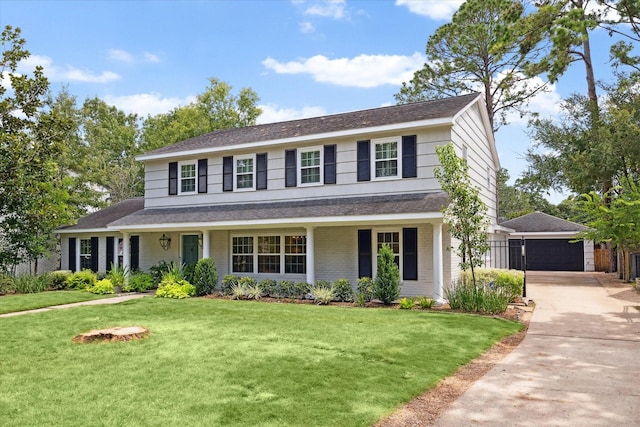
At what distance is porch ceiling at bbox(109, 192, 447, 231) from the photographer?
1369 cm

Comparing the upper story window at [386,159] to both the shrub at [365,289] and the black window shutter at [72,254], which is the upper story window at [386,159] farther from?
the black window shutter at [72,254]

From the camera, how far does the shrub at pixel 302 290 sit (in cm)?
1538

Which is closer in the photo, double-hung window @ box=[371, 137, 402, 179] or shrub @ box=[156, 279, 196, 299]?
double-hung window @ box=[371, 137, 402, 179]

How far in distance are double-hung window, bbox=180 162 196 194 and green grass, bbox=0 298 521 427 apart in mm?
8518

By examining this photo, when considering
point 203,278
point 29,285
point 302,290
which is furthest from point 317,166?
point 29,285

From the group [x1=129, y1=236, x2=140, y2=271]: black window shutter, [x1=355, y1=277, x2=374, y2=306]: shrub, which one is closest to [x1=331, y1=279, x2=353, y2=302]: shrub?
[x1=355, y1=277, x2=374, y2=306]: shrub

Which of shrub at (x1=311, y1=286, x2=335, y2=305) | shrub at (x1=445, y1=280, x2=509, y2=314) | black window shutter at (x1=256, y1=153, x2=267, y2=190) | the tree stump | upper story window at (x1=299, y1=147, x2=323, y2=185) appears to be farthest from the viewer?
black window shutter at (x1=256, y1=153, x2=267, y2=190)

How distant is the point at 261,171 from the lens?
58.8 feet

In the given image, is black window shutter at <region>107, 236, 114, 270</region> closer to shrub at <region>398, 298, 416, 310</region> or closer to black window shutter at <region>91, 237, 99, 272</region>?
black window shutter at <region>91, 237, 99, 272</region>

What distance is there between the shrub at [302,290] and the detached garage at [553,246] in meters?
18.2

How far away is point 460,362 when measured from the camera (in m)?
7.52

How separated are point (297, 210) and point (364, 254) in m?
2.65

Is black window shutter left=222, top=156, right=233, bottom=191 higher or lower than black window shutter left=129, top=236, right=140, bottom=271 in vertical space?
higher

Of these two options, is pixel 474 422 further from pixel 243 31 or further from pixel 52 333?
pixel 243 31
